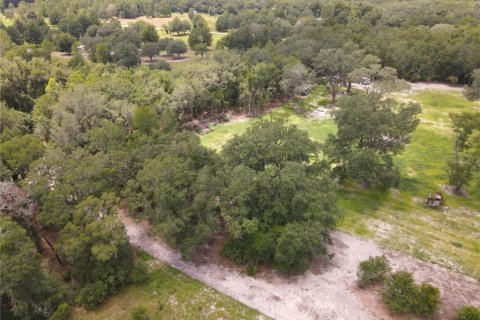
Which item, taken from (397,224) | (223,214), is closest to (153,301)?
(223,214)

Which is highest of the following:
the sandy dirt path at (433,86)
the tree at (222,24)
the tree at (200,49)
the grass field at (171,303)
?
the tree at (222,24)

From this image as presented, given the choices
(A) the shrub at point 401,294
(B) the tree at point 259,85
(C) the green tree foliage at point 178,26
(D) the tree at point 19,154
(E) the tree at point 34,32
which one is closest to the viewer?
(A) the shrub at point 401,294

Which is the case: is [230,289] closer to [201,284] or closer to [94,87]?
[201,284]

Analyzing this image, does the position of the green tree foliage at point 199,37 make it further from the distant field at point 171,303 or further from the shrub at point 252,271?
the distant field at point 171,303

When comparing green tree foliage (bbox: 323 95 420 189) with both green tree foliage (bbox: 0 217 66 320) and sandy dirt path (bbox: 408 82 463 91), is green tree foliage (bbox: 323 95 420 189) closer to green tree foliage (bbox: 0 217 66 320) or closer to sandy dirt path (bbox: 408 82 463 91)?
green tree foliage (bbox: 0 217 66 320)

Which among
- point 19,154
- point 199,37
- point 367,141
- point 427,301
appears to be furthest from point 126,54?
point 427,301

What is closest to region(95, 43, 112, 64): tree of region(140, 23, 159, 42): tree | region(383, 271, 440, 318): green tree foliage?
region(140, 23, 159, 42): tree

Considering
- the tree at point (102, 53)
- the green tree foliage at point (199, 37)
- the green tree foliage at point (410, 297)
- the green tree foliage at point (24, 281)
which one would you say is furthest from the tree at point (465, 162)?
the green tree foliage at point (199, 37)
